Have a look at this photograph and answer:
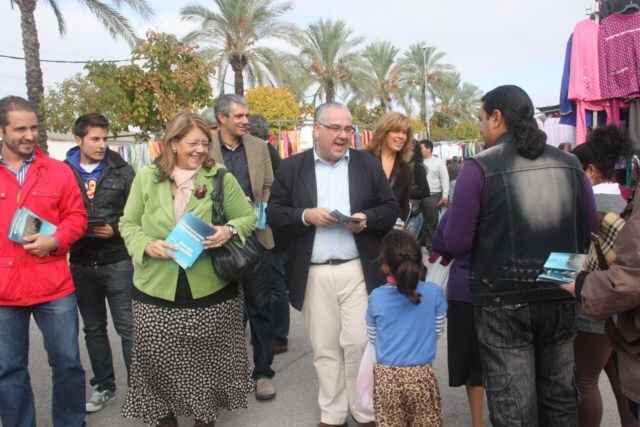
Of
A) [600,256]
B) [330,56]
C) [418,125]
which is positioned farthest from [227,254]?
[418,125]

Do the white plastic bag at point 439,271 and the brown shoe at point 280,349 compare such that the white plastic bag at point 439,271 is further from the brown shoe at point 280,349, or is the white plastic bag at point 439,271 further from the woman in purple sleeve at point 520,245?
the brown shoe at point 280,349

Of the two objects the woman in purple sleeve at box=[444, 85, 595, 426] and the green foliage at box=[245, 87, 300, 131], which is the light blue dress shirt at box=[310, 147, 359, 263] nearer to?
the woman in purple sleeve at box=[444, 85, 595, 426]

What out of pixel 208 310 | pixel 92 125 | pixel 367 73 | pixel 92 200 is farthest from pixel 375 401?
pixel 367 73

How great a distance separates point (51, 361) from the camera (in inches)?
146

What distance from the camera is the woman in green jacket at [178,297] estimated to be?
11.6 feet

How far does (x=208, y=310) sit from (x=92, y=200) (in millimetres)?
1386

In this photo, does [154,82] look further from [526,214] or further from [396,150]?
[526,214]

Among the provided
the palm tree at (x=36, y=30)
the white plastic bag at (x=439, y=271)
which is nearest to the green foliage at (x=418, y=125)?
the palm tree at (x=36, y=30)

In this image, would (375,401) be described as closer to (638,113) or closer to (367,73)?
(638,113)

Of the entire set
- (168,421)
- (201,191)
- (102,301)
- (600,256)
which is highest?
(201,191)

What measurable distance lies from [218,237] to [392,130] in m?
1.97

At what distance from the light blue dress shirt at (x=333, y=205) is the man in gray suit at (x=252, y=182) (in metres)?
0.93

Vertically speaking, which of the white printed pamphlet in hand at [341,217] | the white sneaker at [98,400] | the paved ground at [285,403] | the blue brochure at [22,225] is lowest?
the paved ground at [285,403]

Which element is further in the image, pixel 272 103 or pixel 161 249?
pixel 272 103
